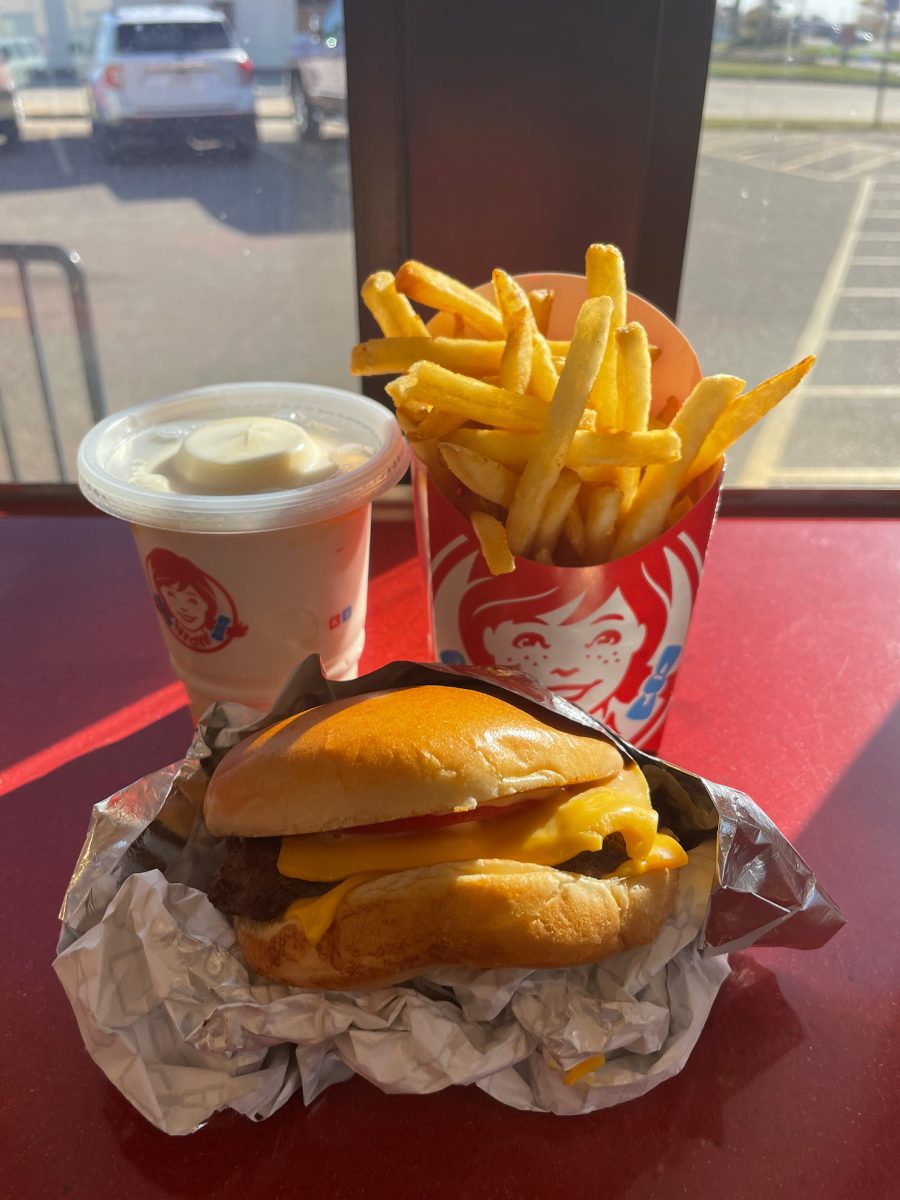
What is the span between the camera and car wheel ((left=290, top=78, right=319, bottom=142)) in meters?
2.43

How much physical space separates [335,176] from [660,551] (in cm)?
161

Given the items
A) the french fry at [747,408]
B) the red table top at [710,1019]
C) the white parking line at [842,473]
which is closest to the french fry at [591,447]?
the french fry at [747,408]

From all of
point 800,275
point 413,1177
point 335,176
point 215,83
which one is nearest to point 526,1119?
point 413,1177

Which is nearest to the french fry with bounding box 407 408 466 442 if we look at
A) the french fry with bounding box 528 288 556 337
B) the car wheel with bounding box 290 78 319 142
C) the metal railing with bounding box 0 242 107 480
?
the french fry with bounding box 528 288 556 337

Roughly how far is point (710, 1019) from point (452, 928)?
35 centimetres

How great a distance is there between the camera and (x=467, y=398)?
1.17 metres

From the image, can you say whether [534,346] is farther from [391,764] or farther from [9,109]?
[9,109]

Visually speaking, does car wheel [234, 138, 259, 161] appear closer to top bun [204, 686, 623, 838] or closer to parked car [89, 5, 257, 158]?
parked car [89, 5, 257, 158]

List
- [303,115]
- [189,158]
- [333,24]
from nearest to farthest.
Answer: [333,24], [303,115], [189,158]

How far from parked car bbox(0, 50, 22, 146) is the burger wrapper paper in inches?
96.5

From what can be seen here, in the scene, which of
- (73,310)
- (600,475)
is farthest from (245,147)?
(600,475)

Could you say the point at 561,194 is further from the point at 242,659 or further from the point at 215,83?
the point at 242,659

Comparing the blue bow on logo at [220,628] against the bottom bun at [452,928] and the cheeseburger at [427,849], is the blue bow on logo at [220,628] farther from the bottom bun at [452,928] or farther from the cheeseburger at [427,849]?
the bottom bun at [452,928]

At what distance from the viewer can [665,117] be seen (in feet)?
6.75
